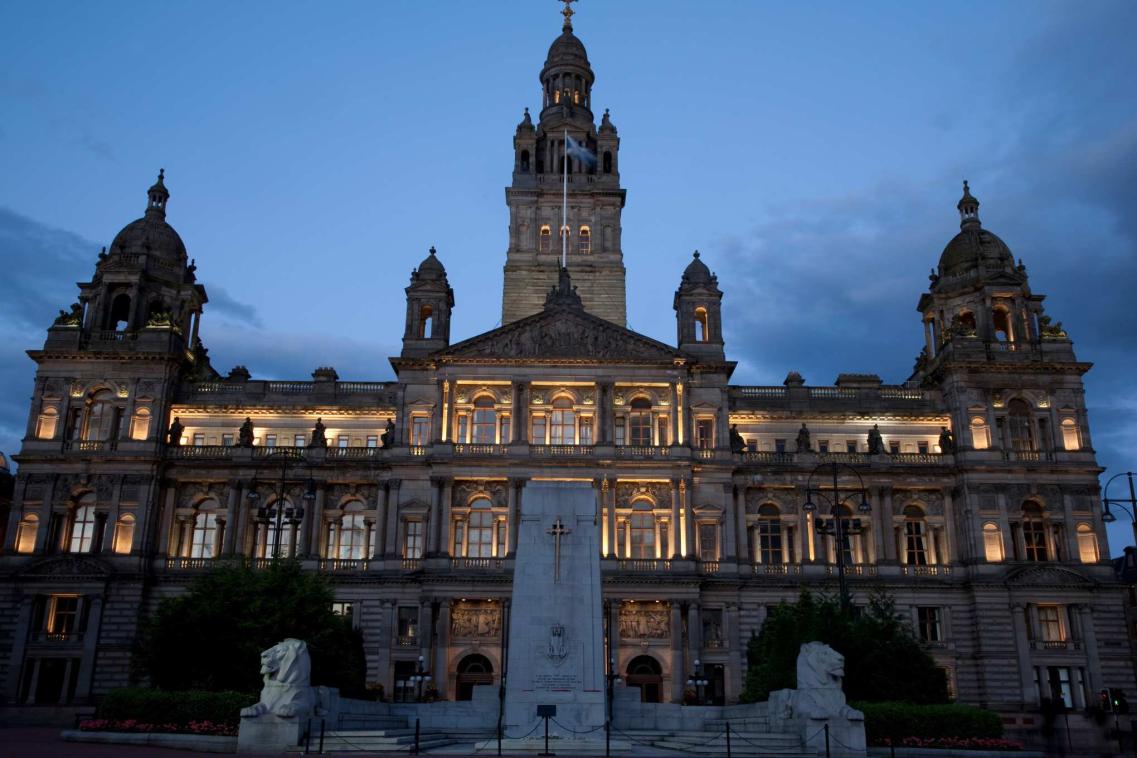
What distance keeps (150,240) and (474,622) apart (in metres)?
34.3

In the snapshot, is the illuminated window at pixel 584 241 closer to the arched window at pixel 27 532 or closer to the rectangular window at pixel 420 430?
the rectangular window at pixel 420 430

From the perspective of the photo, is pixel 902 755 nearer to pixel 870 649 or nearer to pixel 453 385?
pixel 870 649

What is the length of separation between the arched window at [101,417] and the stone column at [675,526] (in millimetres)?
34114

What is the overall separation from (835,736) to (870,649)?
8.13 m

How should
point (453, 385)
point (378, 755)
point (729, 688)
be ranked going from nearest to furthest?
point (378, 755)
point (729, 688)
point (453, 385)

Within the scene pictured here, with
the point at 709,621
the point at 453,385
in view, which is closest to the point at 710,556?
the point at 709,621

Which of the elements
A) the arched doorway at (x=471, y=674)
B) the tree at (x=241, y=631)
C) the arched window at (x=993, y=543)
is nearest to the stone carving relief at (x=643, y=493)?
the arched doorway at (x=471, y=674)

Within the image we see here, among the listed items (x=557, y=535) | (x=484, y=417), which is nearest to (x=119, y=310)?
(x=484, y=417)

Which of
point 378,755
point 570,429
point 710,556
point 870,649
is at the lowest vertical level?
point 378,755

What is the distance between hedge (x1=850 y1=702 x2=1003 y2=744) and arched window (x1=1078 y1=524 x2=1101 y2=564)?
3301cm

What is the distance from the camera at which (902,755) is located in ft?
99.0

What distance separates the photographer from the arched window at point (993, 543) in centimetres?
6112

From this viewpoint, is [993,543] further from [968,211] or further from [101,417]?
[101,417]

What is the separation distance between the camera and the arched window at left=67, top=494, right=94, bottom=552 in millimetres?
61625
